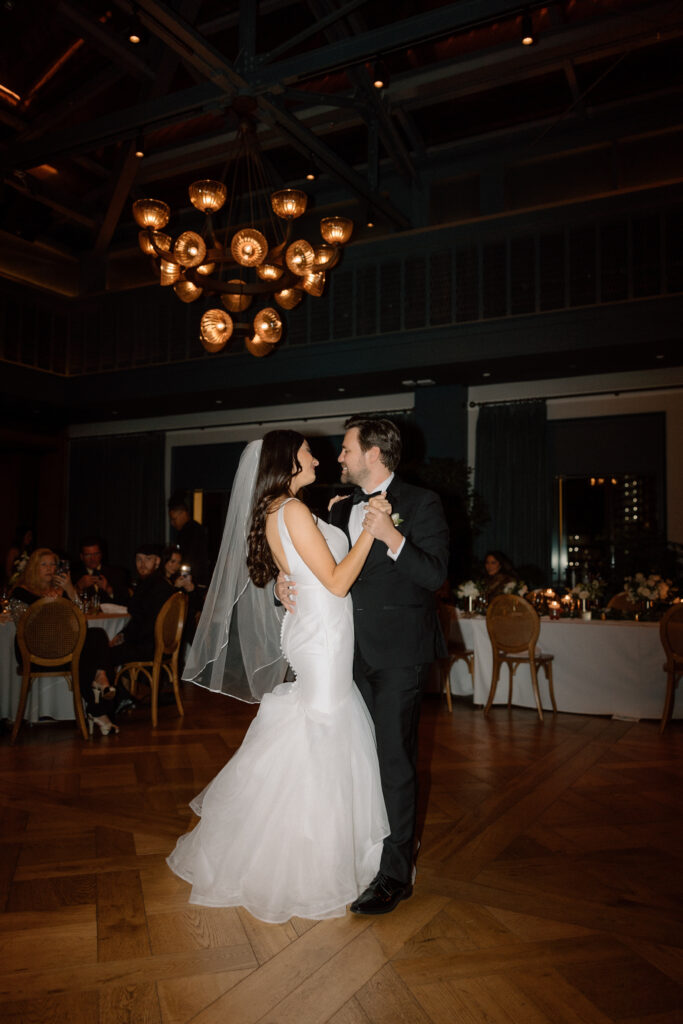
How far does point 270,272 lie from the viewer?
5.59 m

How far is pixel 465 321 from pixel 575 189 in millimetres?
2490

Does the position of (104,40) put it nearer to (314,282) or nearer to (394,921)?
(314,282)

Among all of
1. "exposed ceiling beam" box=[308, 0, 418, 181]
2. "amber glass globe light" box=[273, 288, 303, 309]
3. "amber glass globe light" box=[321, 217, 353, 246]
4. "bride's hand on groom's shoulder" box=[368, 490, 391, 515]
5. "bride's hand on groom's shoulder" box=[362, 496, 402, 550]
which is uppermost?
"exposed ceiling beam" box=[308, 0, 418, 181]

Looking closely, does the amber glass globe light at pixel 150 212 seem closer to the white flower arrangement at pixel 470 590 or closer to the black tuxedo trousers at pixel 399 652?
the white flower arrangement at pixel 470 590

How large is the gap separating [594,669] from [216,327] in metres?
4.00

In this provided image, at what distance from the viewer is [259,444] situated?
8.56 ft

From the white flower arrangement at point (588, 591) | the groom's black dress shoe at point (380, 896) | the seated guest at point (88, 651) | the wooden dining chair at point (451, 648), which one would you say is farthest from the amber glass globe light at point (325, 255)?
the groom's black dress shoe at point (380, 896)

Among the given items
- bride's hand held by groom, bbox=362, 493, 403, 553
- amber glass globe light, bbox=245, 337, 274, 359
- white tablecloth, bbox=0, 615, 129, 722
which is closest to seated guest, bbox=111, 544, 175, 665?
white tablecloth, bbox=0, 615, 129, 722

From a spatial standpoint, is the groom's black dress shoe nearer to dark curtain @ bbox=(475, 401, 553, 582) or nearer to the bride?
the bride

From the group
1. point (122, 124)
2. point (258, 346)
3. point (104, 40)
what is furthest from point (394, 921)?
point (104, 40)

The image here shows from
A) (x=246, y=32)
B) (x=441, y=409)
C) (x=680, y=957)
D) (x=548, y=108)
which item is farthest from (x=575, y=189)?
(x=680, y=957)

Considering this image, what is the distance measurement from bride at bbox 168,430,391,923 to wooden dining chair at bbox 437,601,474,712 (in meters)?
3.22

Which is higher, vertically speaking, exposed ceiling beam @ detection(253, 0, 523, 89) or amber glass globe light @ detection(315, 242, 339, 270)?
exposed ceiling beam @ detection(253, 0, 523, 89)

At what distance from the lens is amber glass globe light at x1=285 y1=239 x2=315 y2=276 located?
5223 mm
